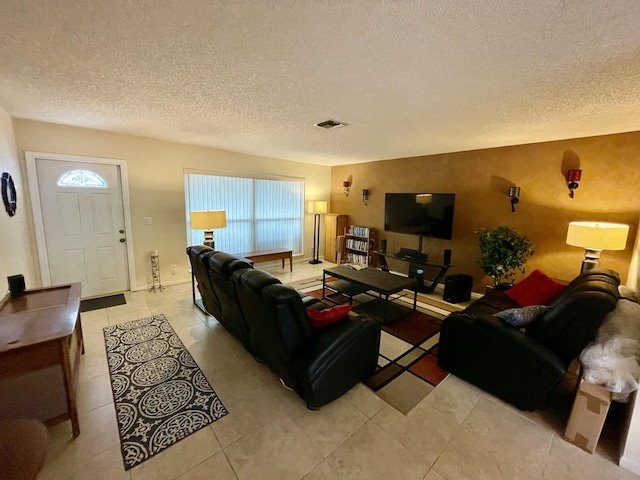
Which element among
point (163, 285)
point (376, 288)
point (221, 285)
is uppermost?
point (221, 285)

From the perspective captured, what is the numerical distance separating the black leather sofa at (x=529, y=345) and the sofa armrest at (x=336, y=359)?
749 mm

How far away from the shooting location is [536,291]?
2740 mm

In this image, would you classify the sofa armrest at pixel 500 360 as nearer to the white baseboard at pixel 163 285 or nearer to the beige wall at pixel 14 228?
the beige wall at pixel 14 228

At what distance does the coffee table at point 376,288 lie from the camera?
10.7 ft

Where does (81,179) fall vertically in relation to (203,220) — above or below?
above

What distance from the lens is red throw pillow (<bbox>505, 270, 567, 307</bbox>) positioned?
2625 millimetres

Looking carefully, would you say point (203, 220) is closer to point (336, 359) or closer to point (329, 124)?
point (329, 124)

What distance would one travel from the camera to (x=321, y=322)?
1.97 metres

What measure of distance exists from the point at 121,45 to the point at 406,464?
9.94ft

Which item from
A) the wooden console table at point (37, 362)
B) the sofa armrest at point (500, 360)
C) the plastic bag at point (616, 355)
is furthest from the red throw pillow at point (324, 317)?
the plastic bag at point (616, 355)

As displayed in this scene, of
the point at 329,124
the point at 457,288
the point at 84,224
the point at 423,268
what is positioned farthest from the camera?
the point at 423,268

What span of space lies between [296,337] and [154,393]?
4.16 ft

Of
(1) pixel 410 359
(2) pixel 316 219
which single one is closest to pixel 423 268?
(1) pixel 410 359

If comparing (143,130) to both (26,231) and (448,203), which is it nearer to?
(26,231)
